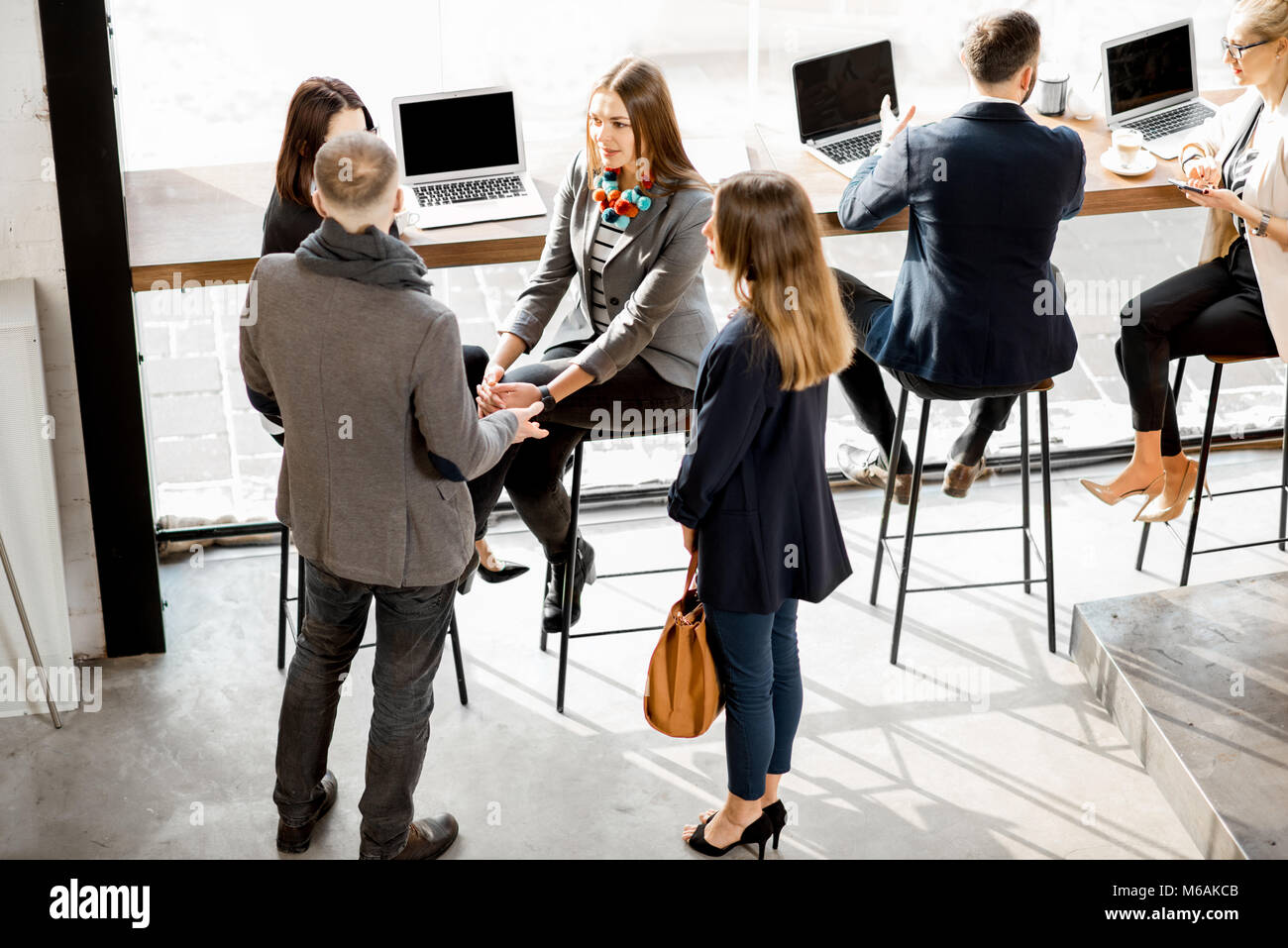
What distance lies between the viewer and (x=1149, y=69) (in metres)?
4.16

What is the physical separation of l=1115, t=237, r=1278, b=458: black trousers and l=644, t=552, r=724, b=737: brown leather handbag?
1.61 metres

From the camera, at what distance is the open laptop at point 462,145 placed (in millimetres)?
3793

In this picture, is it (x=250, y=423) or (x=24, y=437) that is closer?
(x=24, y=437)

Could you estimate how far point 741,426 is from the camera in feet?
8.41

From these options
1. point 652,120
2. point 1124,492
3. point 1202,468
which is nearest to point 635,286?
point 652,120

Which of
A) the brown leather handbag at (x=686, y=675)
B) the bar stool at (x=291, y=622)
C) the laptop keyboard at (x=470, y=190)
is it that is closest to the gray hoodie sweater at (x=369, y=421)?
the brown leather handbag at (x=686, y=675)

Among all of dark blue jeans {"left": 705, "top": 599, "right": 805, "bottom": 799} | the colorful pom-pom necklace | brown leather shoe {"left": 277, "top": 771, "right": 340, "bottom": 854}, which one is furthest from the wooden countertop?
brown leather shoe {"left": 277, "top": 771, "right": 340, "bottom": 854}

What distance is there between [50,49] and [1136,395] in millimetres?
2979

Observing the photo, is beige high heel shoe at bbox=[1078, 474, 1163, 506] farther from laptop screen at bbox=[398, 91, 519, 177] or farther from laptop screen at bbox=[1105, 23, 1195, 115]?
laptop screen at bbox=[398, 91, 519, 177]

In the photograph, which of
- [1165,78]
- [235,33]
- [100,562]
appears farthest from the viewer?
[235,33]

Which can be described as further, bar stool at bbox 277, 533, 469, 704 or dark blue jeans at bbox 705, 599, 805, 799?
bar stool at bbox 277, 533, 469, 704

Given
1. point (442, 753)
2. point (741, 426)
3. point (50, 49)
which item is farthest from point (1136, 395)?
point (50, 49)

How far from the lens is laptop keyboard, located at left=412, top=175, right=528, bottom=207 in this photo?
374 centimetres
